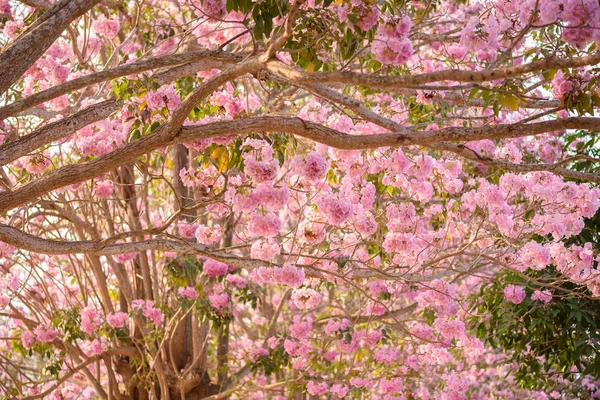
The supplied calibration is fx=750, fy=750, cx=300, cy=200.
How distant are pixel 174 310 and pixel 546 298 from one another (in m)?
2.96

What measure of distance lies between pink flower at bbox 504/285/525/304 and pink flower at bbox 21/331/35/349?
3.78 metres

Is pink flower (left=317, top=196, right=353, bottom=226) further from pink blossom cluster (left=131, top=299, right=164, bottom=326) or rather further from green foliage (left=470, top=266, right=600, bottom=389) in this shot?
pink blossom cluster (left=131, top=299, right=164, bottom=326)

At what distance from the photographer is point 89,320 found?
234 inches

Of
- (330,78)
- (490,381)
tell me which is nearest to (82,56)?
(330,78)

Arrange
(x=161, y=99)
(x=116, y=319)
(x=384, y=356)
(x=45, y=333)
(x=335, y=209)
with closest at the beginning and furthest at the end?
(x=161, y=99)
(x=335, y=209)
(x=45, y=333)
(x=116, y=319)
(x=384, y=356)

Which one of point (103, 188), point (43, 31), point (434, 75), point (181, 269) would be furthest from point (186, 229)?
point (434, 75)

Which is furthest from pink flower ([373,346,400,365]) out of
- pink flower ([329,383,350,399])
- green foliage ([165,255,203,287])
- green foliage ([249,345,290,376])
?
green foliage ([165,255,203,287])

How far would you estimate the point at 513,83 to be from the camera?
288 centimetres

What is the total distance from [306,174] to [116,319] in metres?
2.93

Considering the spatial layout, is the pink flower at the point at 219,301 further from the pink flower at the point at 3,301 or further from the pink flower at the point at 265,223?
the pink flower at the point at 265,223

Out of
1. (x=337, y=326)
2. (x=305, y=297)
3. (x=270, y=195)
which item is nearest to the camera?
(x=270, y=195)

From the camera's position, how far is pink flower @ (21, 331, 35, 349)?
6.04 meters

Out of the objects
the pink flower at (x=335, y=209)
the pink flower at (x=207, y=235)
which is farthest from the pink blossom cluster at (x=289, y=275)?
the pink flower at (x=207, y=235)

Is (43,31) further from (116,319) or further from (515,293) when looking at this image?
(515,293)
